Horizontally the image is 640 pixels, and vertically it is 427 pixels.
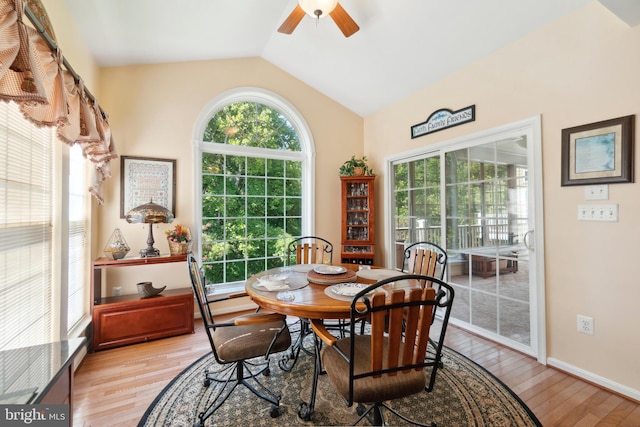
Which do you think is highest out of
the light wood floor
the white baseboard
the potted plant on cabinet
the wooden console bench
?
the potted plant on cabinet

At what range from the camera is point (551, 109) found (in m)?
2.27

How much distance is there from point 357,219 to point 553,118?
2.46 metres

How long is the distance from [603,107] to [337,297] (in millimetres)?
2361

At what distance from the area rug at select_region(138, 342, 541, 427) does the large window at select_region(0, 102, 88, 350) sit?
0.91 meters

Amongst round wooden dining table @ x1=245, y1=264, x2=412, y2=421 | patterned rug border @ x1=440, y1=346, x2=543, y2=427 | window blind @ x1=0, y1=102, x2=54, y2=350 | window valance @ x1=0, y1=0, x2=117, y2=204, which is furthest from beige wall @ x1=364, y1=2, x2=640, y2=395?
window blind @ x1=0, y1=102, x2=54, y2=350

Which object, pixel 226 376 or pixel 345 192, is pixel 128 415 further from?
pixel 345 192

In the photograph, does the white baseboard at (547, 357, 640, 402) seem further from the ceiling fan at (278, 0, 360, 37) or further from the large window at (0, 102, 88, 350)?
the large window at (0, 102, 88, 350)

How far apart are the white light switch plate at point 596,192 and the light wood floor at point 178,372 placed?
1396 mm

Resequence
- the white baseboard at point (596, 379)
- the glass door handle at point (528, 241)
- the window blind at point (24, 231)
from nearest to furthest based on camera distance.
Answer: the window blind at point (24, 231)
the white baseboard at point (596, 379)
the glass door handle at point (528, 241)

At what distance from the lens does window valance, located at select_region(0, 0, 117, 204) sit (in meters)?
1.05

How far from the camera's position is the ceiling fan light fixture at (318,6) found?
2.04 meters

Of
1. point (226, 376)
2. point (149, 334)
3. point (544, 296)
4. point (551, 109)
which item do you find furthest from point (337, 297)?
point (551, 109)

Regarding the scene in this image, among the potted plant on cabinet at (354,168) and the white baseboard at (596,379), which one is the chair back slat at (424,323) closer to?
the white baseboard at (596,379)

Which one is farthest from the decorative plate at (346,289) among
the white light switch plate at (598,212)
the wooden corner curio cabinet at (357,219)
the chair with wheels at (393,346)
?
the wooden corner curio cabinet at (357,219)
